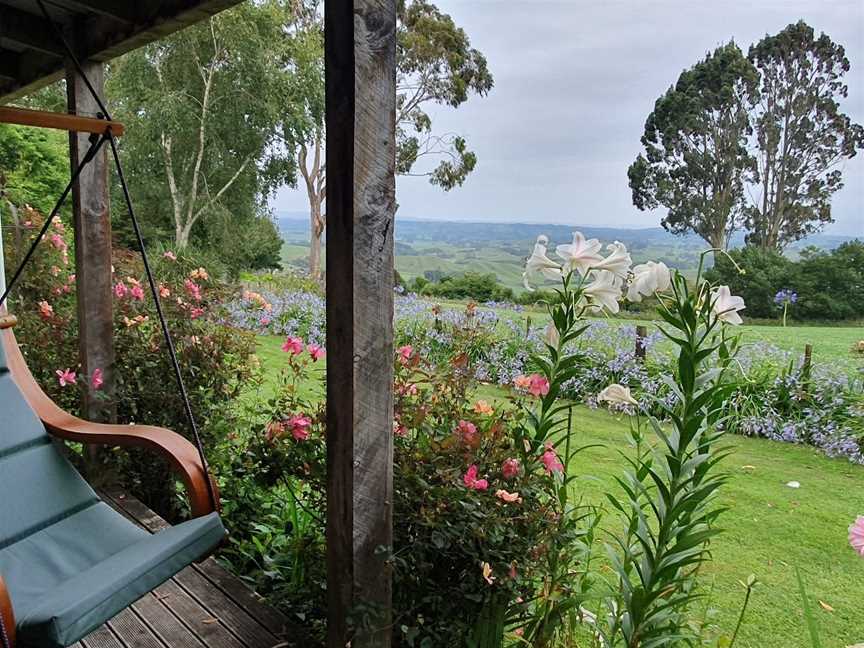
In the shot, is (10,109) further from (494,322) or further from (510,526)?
(494,322)

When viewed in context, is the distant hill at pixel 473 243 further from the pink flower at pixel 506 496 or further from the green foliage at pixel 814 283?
the pink flower at pixel 506 496

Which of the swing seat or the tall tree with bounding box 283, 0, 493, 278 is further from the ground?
the tall tree with bounding box 283, 0, 493, 278

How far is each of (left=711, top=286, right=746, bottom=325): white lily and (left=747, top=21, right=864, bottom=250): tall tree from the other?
599 centimetres

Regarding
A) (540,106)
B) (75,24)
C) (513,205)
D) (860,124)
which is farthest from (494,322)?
(860,124)

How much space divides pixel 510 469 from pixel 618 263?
57cm

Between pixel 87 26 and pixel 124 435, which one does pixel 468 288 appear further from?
pixel 124 435

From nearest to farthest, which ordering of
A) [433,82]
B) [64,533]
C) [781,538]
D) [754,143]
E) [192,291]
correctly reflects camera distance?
[64,533] → [192,291] → [781,538] → [754,143] → [433,82]

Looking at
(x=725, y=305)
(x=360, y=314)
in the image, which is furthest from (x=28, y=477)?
(x=725, y=305)

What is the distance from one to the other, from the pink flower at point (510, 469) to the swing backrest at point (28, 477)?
1221 mm

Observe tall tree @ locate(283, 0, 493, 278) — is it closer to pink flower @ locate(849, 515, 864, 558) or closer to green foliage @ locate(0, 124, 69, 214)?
green foliage @ locate(0, 124, 69, 214)

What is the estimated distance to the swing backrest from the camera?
166 centimetres

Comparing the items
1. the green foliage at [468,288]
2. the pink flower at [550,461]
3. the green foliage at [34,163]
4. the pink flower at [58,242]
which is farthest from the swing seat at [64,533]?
the green foliage at [468,288]

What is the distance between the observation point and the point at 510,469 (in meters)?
1.52

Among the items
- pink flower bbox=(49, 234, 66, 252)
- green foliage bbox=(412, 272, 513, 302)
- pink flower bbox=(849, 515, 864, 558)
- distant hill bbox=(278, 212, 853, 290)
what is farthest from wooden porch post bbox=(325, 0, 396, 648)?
green foliage bbox=(412, 272, 513, 302)
